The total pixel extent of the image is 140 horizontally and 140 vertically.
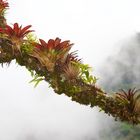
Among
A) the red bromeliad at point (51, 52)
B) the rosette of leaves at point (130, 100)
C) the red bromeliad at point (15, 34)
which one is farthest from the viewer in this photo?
the red bromeliad at point (15, 34)

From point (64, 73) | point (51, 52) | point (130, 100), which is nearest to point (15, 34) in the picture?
point (51, 52)

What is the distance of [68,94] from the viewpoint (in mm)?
3346

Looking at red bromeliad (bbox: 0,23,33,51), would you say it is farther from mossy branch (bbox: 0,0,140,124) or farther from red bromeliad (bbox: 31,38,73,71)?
red bromeliad (bbox: 31,38,73,71)

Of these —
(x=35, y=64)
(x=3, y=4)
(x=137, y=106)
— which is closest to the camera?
(x=137, y=106)

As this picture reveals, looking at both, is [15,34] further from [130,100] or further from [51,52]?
[130,100]

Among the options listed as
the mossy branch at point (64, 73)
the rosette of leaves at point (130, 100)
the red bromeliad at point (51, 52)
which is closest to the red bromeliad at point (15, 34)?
the mossy branch at point (64, 73)

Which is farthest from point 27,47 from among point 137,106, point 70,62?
point 137,106

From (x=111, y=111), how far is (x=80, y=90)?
0.77 ft

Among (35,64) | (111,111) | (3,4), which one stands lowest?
(111,111)

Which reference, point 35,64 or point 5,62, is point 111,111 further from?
point 5,62

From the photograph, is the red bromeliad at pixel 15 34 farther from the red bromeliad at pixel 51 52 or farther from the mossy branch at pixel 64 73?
the red bromeliad at pixel 51 52

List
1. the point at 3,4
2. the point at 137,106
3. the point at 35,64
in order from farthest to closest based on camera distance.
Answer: the point at 3,4, the point at 35,64, the point at 137,106

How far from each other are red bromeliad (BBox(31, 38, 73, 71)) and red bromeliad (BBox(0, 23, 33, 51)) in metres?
0.14

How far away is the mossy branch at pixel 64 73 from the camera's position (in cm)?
327
